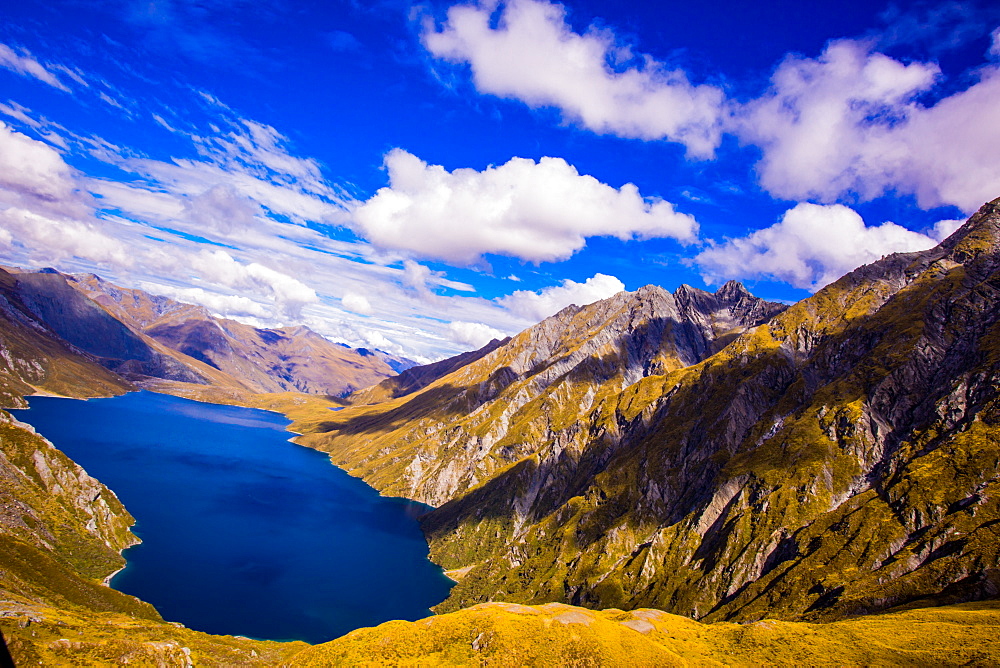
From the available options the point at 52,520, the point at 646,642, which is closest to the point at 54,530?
the point at 52,520

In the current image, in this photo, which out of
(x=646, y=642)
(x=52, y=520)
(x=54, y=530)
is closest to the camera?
(x=646, y=642)

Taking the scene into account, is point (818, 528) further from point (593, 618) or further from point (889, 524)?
point (593, 618)

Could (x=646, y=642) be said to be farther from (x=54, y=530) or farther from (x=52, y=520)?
(x=52, y=520)

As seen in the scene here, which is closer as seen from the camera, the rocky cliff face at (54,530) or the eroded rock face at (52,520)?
the rocky cliff face at (54,530)

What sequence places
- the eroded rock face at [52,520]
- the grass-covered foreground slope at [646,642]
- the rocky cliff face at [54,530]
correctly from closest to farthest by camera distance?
the grass-covered foreground slope at [646,642], the rocky cliff face at [54,530], the eroded rock face at [52,520]

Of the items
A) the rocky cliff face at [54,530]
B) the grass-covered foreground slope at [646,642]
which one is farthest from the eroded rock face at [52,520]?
the grass-covered foreground slope at [646,642]

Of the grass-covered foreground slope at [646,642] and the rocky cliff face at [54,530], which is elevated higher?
the rocky cliff face at [54,530]

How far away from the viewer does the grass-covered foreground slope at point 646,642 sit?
2709 inches

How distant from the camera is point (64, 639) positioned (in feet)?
236

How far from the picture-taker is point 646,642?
240 feet

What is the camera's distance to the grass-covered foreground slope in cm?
6881

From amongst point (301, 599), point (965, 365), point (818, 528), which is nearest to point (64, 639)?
point (301, 599)

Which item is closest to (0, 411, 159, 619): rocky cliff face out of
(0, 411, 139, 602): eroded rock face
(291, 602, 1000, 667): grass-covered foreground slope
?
(0, 411, 139, 602): eroded rock face

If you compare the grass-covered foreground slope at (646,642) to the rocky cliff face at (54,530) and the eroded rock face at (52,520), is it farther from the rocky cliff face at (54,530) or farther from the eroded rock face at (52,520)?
the eroded rock face at (52,520)
